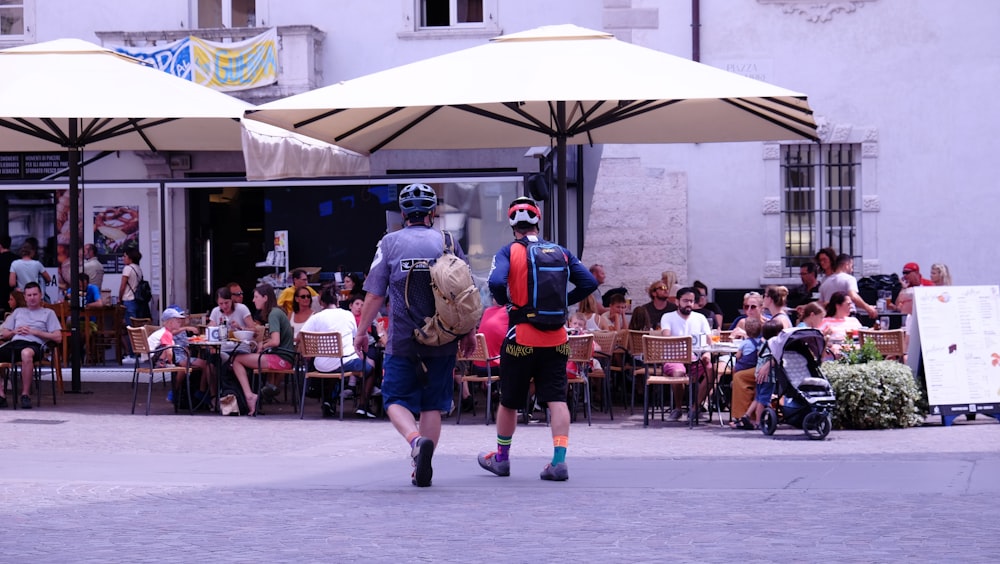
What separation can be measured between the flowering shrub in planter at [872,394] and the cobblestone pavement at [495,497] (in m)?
0.28

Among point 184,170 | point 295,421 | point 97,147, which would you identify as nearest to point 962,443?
point 295,421

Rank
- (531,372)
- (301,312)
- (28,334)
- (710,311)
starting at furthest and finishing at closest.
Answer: (710,311)
(301,312)
(28,334)
(531,372)

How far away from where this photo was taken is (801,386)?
12859 mm

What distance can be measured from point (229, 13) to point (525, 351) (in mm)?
15297

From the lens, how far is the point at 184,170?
910 inches

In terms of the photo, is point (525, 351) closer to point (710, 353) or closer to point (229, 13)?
point (710, 353)

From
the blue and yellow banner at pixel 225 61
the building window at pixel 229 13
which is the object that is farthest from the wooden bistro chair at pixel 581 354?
the building window at pixel 229 13

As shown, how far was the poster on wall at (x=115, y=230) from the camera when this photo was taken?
21.9 meters

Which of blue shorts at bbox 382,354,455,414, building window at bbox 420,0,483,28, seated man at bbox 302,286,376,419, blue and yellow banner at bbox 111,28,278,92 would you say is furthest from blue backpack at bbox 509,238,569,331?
building window at bbox 420,0,483,28

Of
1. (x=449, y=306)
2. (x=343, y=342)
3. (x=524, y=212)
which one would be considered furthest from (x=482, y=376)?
(x=449, y=306)

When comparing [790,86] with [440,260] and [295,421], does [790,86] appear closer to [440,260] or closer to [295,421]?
[295,421]

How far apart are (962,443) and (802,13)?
9388 mm

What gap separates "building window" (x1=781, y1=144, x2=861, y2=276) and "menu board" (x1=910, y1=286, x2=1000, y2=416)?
6.42 m

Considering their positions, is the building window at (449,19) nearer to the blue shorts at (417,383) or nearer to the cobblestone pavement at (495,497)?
the cobblestone pavement at (495,497)
